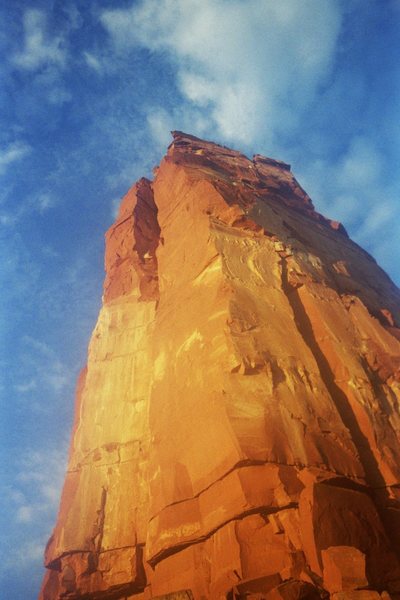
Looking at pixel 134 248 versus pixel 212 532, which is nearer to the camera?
pixel 212 532

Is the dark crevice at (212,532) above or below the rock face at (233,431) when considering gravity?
below

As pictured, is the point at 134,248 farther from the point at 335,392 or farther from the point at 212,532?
the point at 212,532

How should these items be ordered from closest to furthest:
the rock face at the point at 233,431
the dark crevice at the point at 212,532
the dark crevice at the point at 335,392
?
the rock face at the point at 233,431 < the dark crevice at the point at 212,532 < the dark crevice at the point at 335,392

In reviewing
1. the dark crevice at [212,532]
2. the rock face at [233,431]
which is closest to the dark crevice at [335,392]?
the rock face at [233,431]

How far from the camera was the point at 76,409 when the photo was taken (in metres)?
18.7

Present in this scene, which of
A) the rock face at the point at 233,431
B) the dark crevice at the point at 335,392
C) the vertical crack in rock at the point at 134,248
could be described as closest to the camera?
the rock face at the point at 233,431

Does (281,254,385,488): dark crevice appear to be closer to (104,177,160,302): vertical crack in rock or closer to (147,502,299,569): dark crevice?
(147,502,299,569): dark crevice

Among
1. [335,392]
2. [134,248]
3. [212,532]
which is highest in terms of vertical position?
[134,248]

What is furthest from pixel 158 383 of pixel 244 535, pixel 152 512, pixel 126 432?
pixel 244 535

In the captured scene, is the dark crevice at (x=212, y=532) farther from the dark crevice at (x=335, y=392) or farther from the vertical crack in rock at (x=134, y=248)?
the vertical crack in rock at (x=134, y=248)

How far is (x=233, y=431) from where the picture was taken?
353 inches

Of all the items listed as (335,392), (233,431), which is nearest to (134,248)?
(335,392)

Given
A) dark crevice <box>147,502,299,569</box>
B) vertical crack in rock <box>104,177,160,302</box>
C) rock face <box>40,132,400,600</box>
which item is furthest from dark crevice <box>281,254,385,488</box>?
vertical crack in rock <box>104,177,160,302</box>

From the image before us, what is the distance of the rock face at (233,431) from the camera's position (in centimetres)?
761
